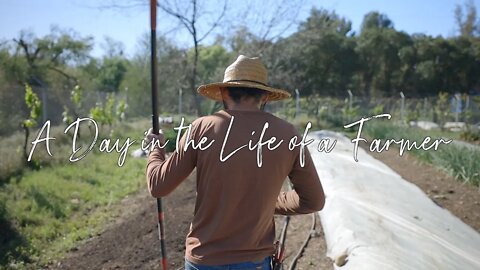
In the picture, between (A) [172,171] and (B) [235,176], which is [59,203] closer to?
(A) [172,171]

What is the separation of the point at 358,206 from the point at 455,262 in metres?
1.23

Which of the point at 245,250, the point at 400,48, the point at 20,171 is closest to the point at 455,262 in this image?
the point at 245,250

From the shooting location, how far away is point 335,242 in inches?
158

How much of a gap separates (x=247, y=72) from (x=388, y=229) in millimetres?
2548

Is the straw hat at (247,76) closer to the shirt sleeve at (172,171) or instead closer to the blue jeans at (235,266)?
the shirt sleeve at (172,171)

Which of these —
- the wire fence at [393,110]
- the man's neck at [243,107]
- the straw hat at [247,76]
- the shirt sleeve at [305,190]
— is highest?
the straw hat at [247,76]

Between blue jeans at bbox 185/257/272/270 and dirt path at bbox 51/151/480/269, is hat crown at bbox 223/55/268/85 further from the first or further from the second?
dirt path at bbox 51/151/480/269

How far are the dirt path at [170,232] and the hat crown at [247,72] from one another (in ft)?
8.00

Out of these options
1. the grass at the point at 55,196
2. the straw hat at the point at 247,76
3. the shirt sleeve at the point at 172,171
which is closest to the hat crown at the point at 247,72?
the straw hat at the point at 247,76

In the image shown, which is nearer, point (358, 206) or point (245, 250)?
point (245, 250)

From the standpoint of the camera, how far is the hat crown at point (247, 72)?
6.93 feet

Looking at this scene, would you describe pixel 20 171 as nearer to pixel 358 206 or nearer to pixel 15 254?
pixel 15 254

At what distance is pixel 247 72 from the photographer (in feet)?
6.95

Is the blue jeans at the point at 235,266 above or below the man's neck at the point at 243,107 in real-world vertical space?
below
